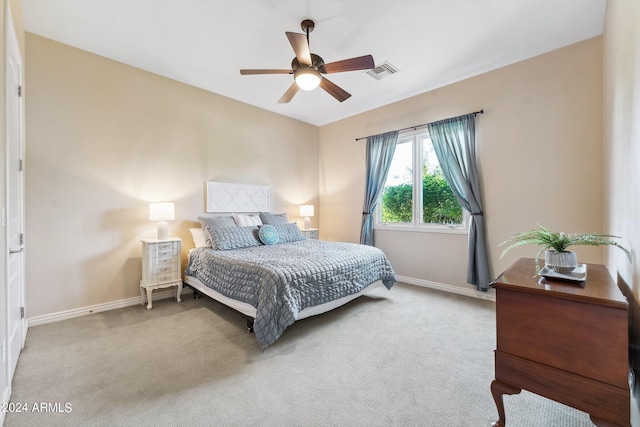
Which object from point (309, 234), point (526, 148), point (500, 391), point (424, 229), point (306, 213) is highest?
point (526, 148)

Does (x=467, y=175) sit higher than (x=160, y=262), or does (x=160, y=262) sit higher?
(x=467, y=175)

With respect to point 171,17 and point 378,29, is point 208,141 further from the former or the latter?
point 378,29

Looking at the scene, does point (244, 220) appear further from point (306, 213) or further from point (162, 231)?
point (306, 213)

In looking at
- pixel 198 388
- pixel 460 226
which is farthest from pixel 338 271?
pixel 460 226

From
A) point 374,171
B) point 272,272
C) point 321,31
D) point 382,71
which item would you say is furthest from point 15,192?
point 374,171

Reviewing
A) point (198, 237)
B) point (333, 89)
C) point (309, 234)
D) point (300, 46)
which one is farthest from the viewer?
point (309, 234)

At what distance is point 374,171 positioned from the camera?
464 centimetres

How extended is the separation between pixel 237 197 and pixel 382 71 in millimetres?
2835

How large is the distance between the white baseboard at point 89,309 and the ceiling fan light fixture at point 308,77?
3.16m

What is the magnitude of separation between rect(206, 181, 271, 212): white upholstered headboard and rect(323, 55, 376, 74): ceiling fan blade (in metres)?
2.51

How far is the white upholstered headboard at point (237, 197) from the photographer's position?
4120 mm

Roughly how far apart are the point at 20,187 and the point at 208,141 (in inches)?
83.7

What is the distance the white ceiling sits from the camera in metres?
2.40

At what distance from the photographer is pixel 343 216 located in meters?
5.25
